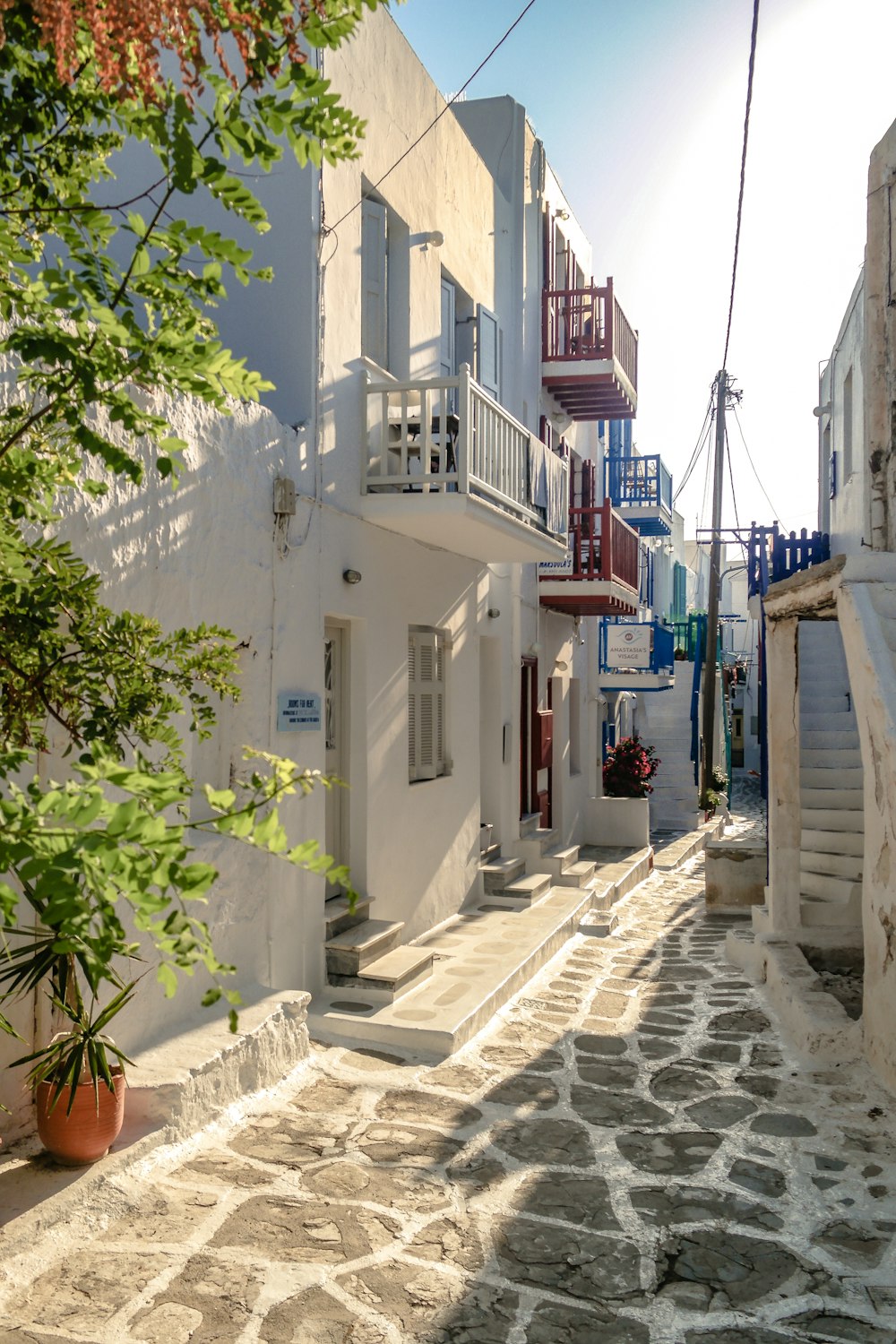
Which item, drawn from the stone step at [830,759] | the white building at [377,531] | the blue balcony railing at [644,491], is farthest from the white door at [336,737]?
the blue balcony railing at [644,491]

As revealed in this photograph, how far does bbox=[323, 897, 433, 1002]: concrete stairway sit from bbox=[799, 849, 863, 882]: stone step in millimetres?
3944

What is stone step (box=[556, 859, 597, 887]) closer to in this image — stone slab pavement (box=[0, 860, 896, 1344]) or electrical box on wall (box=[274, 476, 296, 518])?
stone slab pavement (box=[0, 860, 896, 1344])

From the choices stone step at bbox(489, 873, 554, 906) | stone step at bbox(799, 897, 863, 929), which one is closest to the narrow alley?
stone step at bbox(799, 897, 863, 929)

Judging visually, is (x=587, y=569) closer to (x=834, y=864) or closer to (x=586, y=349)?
(x=586, y=349)

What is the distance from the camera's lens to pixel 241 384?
2.73m

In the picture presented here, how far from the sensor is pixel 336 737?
8.62m

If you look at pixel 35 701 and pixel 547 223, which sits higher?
pixel 547 223

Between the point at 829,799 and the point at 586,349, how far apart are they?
24.4ft

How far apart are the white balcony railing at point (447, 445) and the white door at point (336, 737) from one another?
4.03 feet

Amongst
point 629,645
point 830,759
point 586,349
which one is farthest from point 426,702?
point 629,645

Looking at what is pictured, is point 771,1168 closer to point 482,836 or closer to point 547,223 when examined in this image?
point 482,836

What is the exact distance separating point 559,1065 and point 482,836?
560 cm

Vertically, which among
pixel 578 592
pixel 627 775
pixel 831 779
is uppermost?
pixel 578 592

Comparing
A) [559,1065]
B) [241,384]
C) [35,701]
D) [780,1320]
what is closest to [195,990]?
[559,1065]
